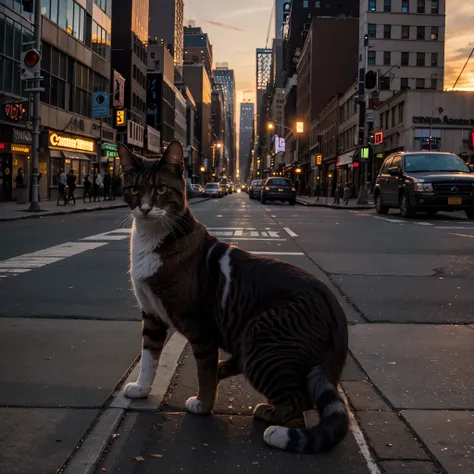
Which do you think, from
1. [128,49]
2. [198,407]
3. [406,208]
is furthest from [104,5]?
[198,407]

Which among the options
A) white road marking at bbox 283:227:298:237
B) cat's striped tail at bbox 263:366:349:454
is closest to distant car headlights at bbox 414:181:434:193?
white road marking at bbox 283:227:298:237

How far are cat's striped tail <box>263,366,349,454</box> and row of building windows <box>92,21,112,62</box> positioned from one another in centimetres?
4982

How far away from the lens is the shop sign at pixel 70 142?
1541 inches

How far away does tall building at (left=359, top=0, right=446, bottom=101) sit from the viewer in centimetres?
7662

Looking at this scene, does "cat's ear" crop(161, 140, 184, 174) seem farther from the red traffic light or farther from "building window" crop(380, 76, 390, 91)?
"building window" crop(380, 76, 390, 91)

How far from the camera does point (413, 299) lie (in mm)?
6477

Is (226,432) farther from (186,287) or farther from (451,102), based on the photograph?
(451,102)

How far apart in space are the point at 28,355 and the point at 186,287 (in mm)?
1832

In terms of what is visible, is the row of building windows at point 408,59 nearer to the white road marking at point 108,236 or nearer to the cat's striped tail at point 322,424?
the white road marking at point 108,236

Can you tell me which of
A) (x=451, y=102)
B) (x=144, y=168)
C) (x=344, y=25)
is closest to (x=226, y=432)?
(x=144, y=168)

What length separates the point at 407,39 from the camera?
77.5 m

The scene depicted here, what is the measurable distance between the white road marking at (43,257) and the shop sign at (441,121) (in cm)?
4044

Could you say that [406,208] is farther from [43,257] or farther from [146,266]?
[146,266]

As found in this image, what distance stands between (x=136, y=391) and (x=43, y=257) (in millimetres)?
6817
